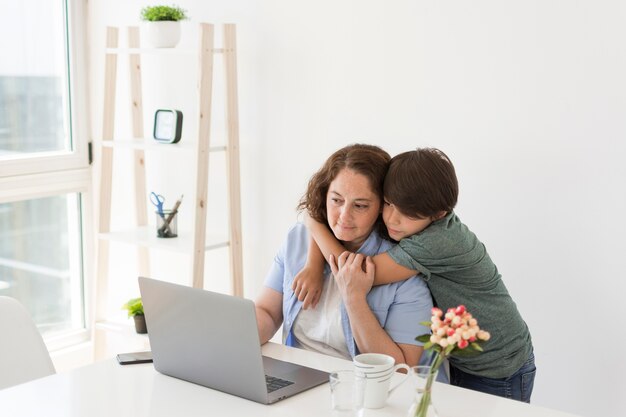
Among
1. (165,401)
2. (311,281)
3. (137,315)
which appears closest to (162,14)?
(137,315)

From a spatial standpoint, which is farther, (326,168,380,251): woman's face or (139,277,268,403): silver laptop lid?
(326,168,380,251): woman's face

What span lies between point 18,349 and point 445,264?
109 centimetres

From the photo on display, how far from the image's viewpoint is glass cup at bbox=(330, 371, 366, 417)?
63.1 inches

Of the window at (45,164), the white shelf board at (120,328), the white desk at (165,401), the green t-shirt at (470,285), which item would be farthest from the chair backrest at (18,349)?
the window at (45,164)

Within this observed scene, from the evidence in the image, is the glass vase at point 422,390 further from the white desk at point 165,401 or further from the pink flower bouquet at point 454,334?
the white desk at point 165,401

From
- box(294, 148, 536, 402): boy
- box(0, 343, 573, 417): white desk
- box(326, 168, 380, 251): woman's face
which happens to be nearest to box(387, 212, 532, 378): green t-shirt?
box(294, 148, 536, 402): boy

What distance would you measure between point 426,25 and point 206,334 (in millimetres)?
1387

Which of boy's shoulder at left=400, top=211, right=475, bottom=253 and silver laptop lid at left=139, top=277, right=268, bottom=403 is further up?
boy's shoulder at left=400, top=211, right=475, bottom=253

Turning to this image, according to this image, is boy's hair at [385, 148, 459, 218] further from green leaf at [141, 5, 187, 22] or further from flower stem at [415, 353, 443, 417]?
green leaf at [141, 5, 187, 22]

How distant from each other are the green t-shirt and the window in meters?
2.05

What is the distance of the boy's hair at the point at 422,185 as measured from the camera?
6.75 feet

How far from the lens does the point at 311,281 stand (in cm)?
220

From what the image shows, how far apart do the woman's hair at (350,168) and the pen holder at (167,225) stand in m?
1.14

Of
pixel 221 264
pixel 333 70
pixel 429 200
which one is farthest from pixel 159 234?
pixel 429 200
